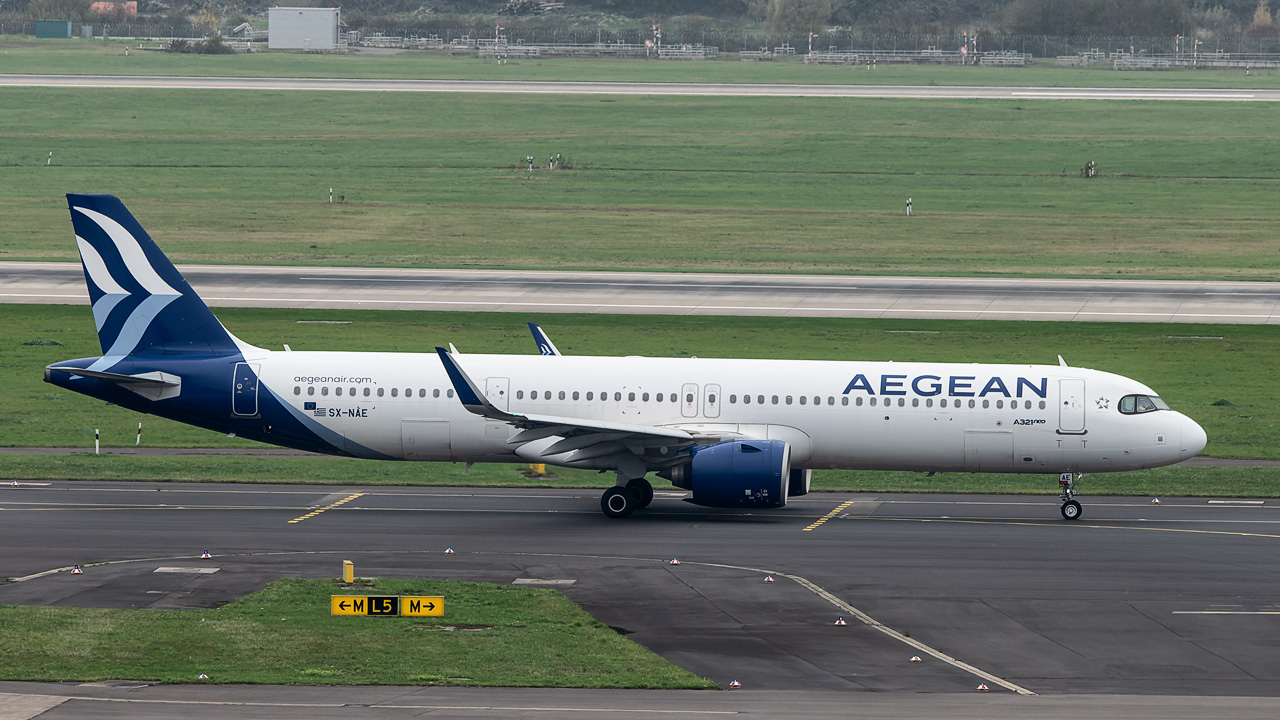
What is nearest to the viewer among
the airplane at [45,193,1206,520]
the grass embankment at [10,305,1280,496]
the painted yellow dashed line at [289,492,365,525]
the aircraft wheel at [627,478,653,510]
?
the painted yellow dashed line at [289,492,365,525]

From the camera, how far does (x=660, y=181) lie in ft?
363

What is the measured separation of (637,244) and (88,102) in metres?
70.6

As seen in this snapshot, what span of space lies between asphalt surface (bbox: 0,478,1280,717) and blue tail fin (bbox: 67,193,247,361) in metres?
4.02

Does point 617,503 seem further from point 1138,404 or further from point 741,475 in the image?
point 1138,404

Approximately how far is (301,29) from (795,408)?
543 feet

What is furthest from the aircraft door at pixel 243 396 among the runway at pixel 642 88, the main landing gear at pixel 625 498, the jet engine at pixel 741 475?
the runway at pixel 642 88

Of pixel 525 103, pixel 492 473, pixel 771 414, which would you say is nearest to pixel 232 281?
pixel 492 473

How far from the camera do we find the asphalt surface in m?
23.6

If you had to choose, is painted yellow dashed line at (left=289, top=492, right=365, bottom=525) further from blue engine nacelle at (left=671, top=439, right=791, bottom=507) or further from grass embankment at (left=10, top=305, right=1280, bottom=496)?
blue engine nacelle at (left=671, top=439, right=791, bottom=507)

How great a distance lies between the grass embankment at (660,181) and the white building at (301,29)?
1964 inches

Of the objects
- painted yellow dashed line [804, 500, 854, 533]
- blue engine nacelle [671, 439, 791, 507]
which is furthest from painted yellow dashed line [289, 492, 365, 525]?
painted yellow dashed line [804, 500, 854, 533]

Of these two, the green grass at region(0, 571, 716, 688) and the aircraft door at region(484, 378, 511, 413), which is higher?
the aircraft door at region(484, 378, 511, 413)

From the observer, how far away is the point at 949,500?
41.5 metres

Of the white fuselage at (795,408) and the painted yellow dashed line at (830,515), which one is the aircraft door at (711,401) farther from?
the painted yellow dashed line at (830,515)
